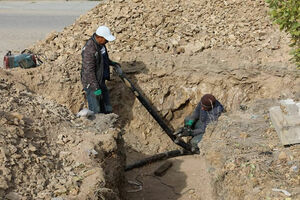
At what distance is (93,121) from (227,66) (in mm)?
3670

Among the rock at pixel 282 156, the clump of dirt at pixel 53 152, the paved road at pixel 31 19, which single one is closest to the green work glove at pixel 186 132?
the clump of dirt at pixel 53 152

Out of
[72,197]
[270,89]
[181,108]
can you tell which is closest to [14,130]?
[72,197]

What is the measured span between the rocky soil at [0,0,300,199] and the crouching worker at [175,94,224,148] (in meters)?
0.68

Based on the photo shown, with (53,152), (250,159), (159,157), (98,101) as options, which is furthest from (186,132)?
(53,152)

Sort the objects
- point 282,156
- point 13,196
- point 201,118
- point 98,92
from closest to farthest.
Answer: point 13,196 < point 282,156 < point 98,92 < point 201,118

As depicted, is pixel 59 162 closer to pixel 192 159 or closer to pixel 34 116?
pixel 34 116

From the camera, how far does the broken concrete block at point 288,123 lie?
16.8ft

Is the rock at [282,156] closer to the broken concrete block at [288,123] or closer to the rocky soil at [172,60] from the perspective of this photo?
the broken concrete block at [288,123]

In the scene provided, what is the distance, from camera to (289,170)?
4883 mm

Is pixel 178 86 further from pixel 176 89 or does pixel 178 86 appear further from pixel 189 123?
pixel 189 123

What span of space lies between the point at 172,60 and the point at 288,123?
14.2 ft

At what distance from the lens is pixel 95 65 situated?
25.2ft

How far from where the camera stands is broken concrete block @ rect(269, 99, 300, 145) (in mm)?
5129

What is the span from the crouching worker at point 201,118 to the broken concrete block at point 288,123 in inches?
98.0
